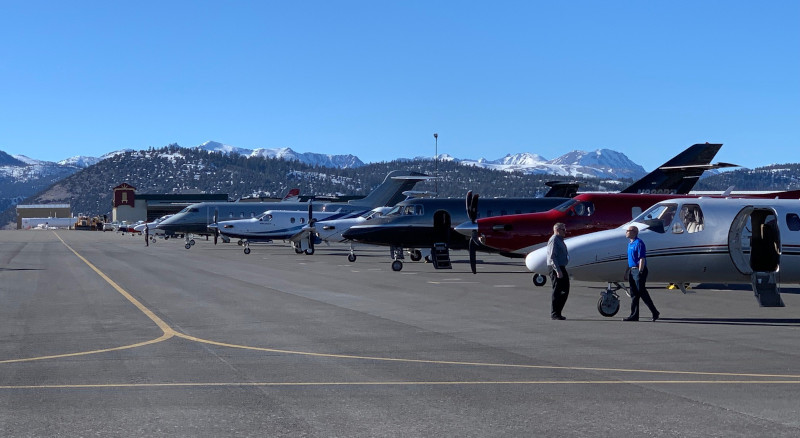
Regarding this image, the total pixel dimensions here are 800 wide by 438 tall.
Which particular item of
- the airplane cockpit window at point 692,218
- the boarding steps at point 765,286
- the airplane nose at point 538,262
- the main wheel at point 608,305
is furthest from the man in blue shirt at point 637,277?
the boarding steps at point 765,286

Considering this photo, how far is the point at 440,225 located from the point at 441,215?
42cm

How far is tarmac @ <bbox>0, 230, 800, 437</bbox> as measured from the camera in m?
8.65

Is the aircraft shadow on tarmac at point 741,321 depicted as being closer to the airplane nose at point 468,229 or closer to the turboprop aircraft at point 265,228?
the airplane nose at point 468,229

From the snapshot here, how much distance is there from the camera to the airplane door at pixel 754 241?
20422mm

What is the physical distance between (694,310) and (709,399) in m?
10.9

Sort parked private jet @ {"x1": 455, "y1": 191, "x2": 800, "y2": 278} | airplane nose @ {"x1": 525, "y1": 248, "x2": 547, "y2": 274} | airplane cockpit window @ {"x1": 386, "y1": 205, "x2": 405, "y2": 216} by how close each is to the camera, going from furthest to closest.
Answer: airplane cockpit window @ {"x1": 386, "y1": 205, "x2": 405, "y2": 216} → parked private jet @ {"x1": 455, "y1": 191, "x2": 800, "y2": 278} → airplane nose @ {"x1": 525, "y1": 248, "x2": 547, "y2": 274}

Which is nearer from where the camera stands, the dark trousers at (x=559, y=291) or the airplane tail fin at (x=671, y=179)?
the dark trousers at (x=559, y=291)

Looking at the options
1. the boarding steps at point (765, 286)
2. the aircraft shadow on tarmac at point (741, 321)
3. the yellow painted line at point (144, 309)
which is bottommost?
the aircraft shadow on tarmac at point (741, 321)

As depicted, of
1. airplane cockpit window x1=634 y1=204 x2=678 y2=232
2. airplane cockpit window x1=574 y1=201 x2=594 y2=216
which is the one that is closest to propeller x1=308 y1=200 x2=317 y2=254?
airplane cockpit window x1=574 y1=201 x2=594 y2=216

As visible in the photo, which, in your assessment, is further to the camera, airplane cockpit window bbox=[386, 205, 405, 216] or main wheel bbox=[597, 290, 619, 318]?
airplane cockpit window bbox=[386, 205, 405, 216]

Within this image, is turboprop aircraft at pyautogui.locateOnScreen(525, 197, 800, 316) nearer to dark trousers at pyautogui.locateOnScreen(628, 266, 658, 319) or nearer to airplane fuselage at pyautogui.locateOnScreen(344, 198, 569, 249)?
dark trousers at pyautogui.locateOnScreen(628, 266, 658, 319)

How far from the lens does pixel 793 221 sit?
20828mm

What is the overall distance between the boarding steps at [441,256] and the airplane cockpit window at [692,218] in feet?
52.4

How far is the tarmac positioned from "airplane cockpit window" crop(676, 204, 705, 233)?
1738 mm
